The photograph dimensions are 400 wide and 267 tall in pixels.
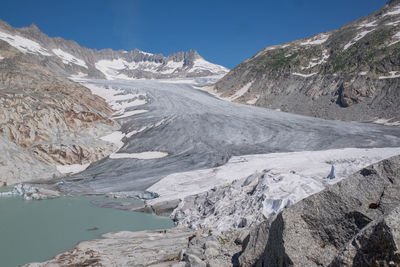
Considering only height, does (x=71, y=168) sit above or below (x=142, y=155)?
below

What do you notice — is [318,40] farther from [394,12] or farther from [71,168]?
[71,168]

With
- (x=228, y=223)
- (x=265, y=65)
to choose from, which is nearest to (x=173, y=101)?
(x=265, y=65)

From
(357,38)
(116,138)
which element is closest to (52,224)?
(116,138)

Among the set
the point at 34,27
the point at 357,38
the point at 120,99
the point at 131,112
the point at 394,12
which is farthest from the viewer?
→ the point at 34,27

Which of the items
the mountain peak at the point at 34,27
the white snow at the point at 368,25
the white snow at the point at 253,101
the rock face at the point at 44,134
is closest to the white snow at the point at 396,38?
the white snow at the point at 368,25

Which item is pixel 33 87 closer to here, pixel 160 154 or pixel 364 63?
pixel 160 154

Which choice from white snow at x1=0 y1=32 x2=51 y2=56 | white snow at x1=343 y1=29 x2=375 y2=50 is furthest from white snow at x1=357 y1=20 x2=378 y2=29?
white snow at x1=0 y1=32 x2=51 y2=56

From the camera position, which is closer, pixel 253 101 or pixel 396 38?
pixel 396 38
